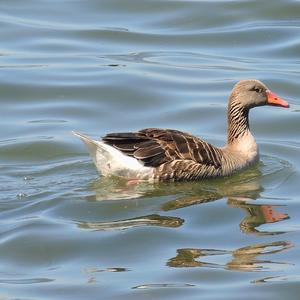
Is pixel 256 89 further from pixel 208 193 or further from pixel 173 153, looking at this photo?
pixel 208 193

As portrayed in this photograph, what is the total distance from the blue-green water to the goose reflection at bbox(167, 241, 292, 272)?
19 millimetres

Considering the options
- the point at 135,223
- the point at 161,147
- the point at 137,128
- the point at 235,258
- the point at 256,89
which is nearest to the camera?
the point at 235,258

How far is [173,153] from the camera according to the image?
14.0 m

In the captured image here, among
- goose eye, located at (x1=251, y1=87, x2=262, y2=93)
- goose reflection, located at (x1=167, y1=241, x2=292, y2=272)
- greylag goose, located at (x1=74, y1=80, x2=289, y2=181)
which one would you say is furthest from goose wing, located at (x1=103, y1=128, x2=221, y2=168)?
goose reflection, located at (x1=167, y1=241, x2=292, y2=272)

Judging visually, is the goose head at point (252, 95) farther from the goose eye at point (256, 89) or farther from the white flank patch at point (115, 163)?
the white flank patch at point (115, 163)

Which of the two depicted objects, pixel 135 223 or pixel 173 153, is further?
pixel 173 153

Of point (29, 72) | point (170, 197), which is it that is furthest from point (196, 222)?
point (29, 72)

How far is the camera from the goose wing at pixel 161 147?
13695 mm

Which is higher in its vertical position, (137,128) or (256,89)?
(256,89)

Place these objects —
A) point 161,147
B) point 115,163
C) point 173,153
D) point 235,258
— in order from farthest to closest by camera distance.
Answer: point 173,153
point 161,147
point 115,163
point 235,258

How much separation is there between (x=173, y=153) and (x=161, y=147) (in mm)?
196

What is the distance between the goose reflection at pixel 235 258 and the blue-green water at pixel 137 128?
2cm

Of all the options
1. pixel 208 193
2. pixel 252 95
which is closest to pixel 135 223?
pixel 208 193

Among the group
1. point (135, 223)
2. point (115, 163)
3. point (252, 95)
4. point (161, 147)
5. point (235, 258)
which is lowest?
point (235, 258)
